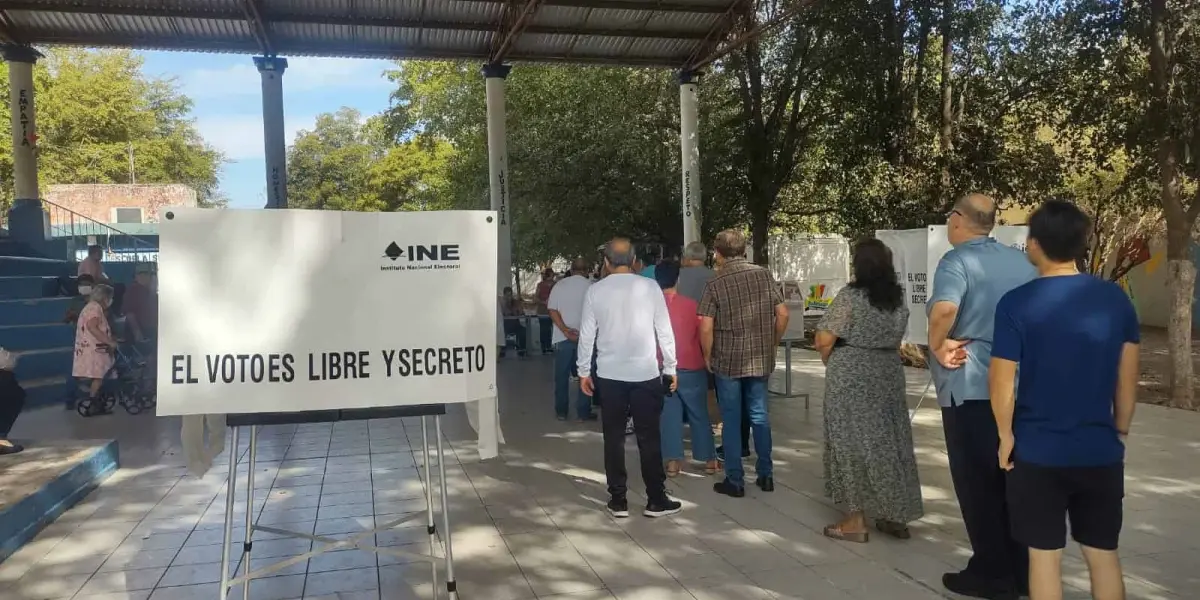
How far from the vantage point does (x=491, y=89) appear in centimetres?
1630

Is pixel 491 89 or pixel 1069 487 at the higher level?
pixel 491 89

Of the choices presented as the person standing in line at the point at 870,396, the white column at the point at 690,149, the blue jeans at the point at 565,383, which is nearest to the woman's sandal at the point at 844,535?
the person standing in line at the point at 870,396

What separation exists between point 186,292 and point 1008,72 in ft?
41.0

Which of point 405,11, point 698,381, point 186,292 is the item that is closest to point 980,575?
point 698,381

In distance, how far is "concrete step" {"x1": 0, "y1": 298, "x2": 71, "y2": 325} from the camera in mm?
12125

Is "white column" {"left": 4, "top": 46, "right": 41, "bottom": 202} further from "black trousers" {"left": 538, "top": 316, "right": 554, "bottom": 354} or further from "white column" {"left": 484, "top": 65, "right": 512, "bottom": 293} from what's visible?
"black trousers" {"left": 538, "top": 316, "right": 554, "bottom": 354}

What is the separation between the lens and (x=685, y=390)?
20.2ft

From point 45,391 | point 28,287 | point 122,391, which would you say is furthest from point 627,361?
point 28,287

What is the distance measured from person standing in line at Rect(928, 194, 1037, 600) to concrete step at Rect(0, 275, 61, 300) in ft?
44.1

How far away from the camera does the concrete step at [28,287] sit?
42.1 feet

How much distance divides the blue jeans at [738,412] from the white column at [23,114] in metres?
13.9

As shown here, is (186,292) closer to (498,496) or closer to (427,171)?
(498,496)

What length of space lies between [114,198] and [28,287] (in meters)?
32.3

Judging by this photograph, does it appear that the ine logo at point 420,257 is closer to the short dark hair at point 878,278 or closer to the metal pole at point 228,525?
the metal pole at point 228,525
